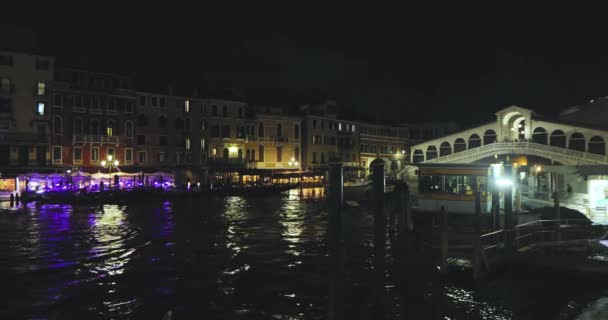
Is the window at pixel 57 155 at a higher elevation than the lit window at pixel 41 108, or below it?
below

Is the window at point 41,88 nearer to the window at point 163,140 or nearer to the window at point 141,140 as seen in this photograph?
the window at point 141,140

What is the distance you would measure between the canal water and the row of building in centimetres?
1824

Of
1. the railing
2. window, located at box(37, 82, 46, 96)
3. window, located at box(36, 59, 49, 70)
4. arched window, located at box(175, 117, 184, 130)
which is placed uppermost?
window, located at box(36, 59, 49, 70)

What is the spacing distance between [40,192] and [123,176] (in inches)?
312

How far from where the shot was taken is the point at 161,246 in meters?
21.4

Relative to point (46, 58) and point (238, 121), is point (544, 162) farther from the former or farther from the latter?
point (46, 58)

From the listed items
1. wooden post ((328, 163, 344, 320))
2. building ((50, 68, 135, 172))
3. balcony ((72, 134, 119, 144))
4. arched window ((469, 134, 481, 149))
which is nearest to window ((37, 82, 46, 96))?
building ((50, 68, 135, 172))

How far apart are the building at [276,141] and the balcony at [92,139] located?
17994 millimetres

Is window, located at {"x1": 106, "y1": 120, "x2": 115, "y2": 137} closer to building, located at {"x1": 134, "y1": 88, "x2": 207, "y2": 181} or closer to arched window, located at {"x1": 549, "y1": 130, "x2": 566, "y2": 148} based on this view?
building, located at {"x1": 134, "y1": 88, "x2": 207, "y2": 181}

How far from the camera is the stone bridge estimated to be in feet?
135

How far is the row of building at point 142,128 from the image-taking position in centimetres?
4269

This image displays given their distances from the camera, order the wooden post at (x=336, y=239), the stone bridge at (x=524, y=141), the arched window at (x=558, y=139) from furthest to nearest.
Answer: the arched window at (x=558, y=139), the stone bridge at (x=524, y=141), the wooden post at (x=336, y=239)

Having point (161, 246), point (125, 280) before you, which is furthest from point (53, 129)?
point (125, 280)

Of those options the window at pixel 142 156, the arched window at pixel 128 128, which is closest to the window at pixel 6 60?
the arched window at pixel 128 128
